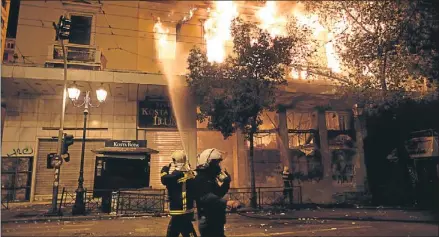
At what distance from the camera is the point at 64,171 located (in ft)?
52.4

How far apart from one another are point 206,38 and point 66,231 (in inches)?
511

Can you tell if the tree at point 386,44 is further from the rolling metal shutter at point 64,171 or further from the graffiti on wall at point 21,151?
the graffiti on wall at point 21,151

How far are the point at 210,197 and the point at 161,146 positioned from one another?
523 inches

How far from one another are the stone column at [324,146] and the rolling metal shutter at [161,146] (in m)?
7.98

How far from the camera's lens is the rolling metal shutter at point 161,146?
16781 millimetres

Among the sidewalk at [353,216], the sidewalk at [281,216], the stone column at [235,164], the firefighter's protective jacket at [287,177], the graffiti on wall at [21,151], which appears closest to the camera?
the sidewalk at [353,216]

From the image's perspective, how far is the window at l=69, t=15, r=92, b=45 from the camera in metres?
17.5

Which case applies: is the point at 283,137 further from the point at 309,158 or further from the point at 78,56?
the point at 78,56

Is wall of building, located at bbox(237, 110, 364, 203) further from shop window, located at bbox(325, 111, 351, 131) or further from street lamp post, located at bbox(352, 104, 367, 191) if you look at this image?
street lamp post, located at bbox(352, 104, 367, 191)

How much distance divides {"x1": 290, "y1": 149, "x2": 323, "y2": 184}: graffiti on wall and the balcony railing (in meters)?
11.9

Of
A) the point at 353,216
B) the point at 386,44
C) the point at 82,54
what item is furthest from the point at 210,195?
the point at 82,54

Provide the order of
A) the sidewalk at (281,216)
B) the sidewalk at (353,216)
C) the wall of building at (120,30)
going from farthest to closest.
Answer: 1. the wall of building at (120,30)
2. the sidewalk at (281,216)
3. the sidewalk at (353,216)

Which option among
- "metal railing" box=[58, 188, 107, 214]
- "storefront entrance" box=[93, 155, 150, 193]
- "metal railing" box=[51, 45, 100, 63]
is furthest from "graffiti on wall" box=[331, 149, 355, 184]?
"metal railing" box=[51, 45, 100, 63]

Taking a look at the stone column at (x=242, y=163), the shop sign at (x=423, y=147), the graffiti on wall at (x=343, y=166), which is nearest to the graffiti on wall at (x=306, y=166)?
the graffiti on wall at (x=343, y=166)
